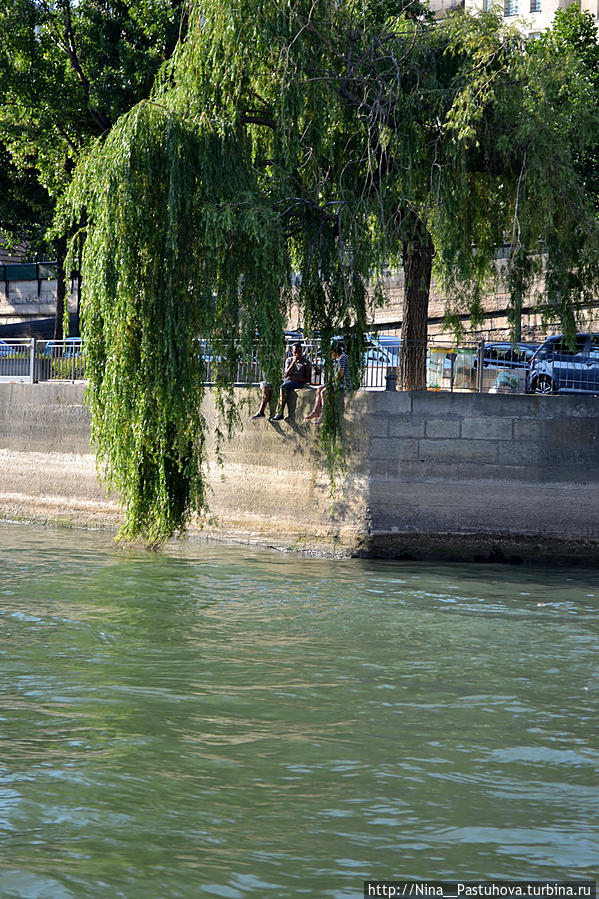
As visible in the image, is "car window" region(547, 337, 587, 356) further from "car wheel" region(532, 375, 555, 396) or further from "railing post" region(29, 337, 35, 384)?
"railing post" region(29, 337, 35, 384)

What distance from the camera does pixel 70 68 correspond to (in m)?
28.2

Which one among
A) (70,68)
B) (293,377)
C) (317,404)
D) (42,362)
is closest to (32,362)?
(42,362)

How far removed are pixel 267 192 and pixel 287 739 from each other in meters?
10.6

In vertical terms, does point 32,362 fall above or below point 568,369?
above

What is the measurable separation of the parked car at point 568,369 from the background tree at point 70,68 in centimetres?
1404

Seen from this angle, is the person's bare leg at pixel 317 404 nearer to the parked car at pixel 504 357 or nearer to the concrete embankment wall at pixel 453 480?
the concrete embankment wall at pixel 453 480

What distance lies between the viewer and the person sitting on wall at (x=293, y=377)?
741 inches

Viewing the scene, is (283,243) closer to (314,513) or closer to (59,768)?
(314,513)

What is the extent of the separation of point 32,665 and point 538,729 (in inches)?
186

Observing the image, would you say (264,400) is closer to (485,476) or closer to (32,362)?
(485,476)

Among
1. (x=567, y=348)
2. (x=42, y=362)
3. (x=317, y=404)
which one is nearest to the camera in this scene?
(x=317, y=404)

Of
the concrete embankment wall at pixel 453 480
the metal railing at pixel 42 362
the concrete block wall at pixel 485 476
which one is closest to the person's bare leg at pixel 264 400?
the concrete embankment wall at pixel 453 480

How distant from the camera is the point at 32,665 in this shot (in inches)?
402

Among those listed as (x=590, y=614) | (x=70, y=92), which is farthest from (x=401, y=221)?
(x=70, y=92)
